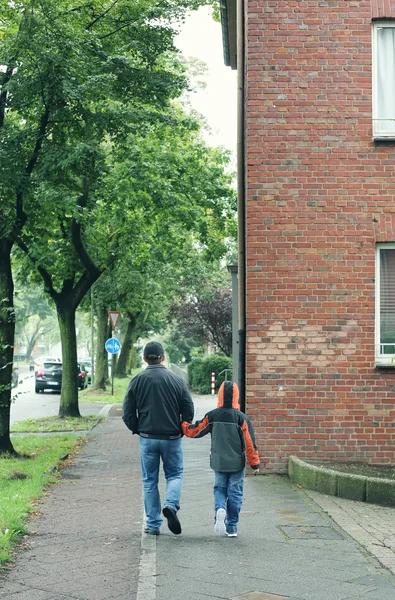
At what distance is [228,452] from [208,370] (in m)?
30.1

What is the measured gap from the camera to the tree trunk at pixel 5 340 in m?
13.9

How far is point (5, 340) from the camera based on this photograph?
14.0m

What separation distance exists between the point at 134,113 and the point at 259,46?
13.3 ft

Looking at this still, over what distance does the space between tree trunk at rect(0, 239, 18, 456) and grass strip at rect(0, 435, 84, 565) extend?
44cm

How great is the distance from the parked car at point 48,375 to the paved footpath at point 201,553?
31.5 m

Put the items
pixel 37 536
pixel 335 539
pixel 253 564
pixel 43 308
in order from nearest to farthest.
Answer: pixel 253 564
pixel 335 539
pixel 37 536
pixel 43 308

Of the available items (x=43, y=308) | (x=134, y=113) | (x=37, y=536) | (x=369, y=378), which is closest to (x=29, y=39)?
(x=134, y=113)

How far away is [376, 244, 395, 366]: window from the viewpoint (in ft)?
38.8

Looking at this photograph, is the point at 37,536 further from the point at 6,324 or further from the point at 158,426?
the point at 6,324

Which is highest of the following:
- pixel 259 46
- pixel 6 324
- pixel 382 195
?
pixel 259 46

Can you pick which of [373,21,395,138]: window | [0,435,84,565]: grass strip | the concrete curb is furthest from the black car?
the concrete curb

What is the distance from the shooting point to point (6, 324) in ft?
46.4

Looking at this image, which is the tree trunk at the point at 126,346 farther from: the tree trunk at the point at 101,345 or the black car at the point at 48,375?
the tree trunk at the point at 101,345

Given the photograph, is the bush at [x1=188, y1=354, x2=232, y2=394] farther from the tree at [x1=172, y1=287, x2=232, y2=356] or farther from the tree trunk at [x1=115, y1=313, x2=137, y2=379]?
the tree trunk at [x1=115, y1=313, x2=137, y2=379]
